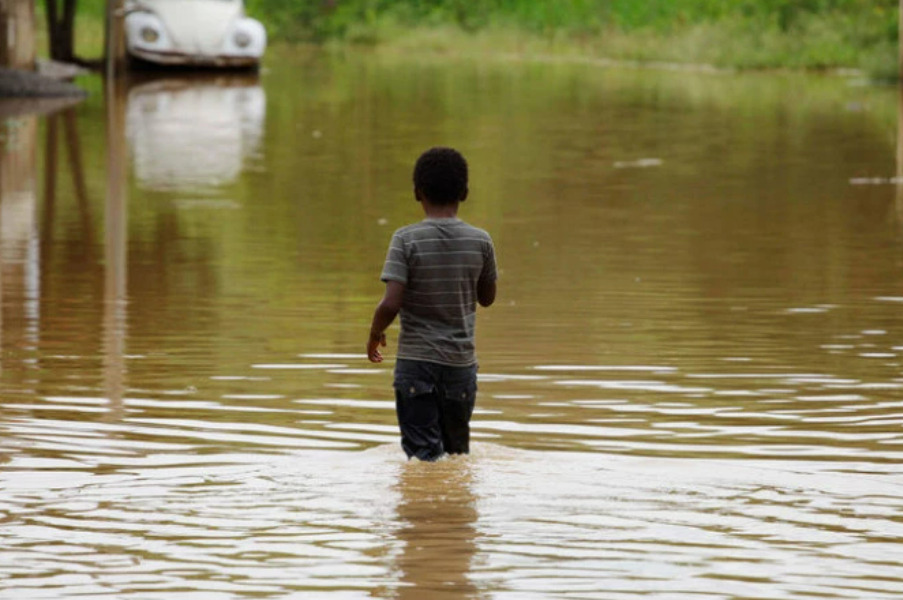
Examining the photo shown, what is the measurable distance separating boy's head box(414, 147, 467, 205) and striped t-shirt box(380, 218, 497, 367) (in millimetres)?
80

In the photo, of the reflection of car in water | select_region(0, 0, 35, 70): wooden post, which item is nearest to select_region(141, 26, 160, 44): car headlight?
the reflection of car in water

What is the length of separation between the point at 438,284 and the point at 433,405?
395mm

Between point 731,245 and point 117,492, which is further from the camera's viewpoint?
point 731,245

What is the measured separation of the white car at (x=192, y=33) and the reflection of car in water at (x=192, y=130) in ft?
3.90

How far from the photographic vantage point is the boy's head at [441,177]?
21.7 ft

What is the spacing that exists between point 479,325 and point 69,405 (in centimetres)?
276

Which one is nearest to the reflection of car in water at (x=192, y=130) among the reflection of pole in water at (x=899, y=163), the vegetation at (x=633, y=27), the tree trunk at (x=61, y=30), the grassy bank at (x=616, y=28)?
the tree trunk at (x=61, y=30)

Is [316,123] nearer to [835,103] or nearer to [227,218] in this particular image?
[835,103]

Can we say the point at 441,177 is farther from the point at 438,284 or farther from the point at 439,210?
the point at 438,284

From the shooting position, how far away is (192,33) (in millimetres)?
42000

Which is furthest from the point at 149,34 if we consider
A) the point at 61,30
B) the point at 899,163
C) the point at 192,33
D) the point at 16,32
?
the point at 899,163

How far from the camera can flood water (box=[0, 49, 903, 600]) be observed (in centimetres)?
583

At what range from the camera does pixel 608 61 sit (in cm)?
5266

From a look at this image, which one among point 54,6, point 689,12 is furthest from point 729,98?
point 689,12
